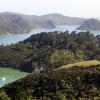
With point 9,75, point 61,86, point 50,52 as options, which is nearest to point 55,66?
point 50,52

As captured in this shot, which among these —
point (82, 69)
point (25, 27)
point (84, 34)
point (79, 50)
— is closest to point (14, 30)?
point (25, 27)

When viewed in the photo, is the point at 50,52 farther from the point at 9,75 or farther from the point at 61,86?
the point at 61,86

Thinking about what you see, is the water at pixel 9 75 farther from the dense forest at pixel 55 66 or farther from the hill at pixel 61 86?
the hill at pixel 61 86

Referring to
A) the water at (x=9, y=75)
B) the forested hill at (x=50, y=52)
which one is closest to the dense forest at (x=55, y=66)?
the forested hill at (x=50, y=52)

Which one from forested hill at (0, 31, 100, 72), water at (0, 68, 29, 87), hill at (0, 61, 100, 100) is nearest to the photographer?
hill at (0, 61, 100, 100)

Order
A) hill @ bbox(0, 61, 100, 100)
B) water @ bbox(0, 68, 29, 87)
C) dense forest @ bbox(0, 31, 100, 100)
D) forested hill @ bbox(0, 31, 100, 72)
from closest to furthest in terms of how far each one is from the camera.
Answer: hill @ bbox(0, 61, 100, 100) < dense forest @ bbox(0, 31, 100, 100) < water @ bbox(0, 68, 29, 87) < forested hill @ bbox(0, 31, 100, 72)

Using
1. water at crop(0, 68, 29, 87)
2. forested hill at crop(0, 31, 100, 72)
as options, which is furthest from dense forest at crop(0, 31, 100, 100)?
water at crop(0, 68, 29, 87)

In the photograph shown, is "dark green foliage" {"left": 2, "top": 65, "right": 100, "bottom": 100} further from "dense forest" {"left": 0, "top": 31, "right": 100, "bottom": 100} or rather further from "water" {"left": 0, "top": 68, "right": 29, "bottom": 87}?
"water" {"left": 0, "top": 68, "right": 29, "bottom": 87}
